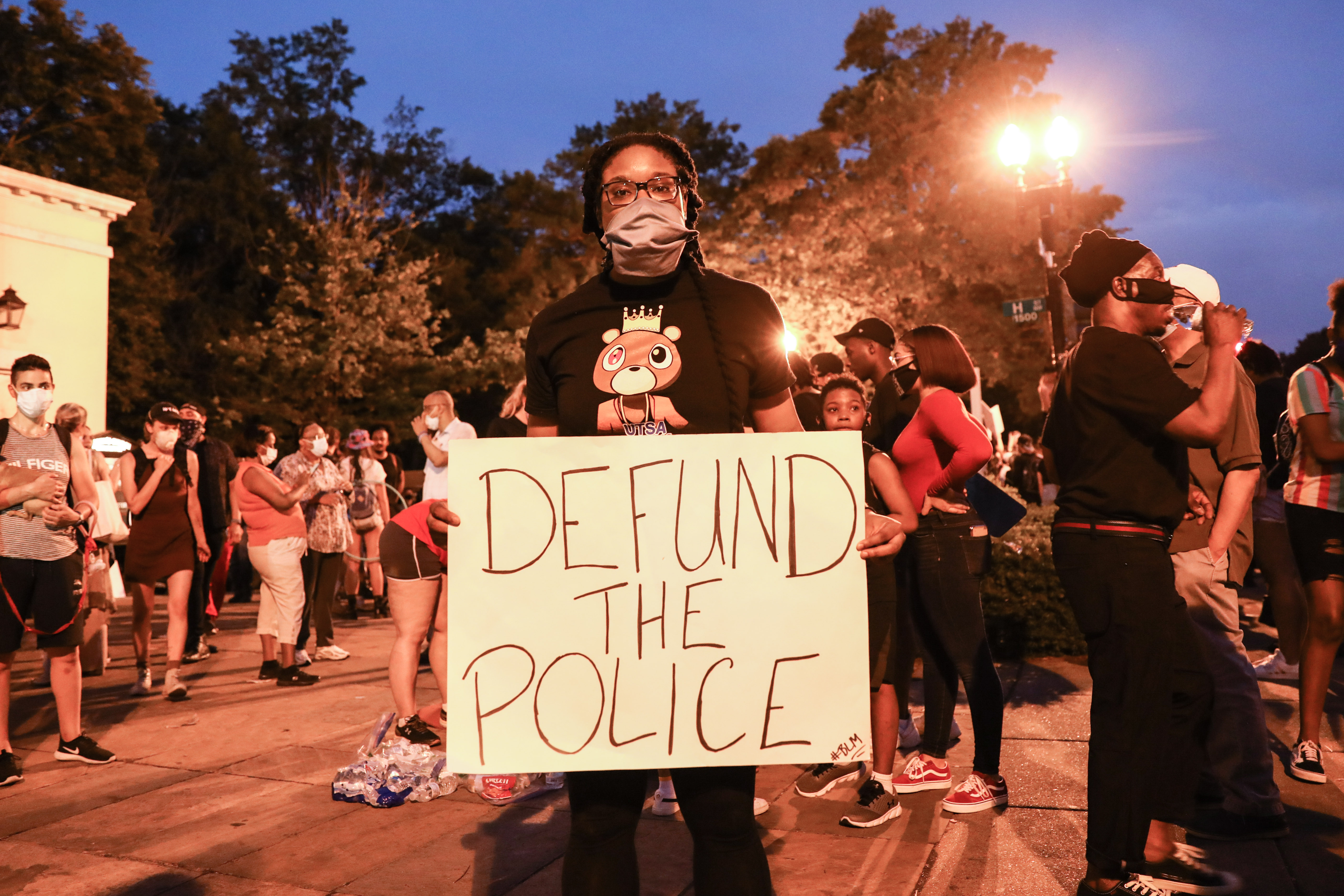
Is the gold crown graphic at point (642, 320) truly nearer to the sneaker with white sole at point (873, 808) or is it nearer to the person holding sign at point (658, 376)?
the person holding sign at point (658, 376)

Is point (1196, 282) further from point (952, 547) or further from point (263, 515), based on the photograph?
point (263, 515)

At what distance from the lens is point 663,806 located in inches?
168

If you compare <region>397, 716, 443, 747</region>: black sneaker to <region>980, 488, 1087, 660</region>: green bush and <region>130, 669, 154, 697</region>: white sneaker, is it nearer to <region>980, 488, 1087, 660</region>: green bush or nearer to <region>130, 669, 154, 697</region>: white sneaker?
<region>130, 669, 154, 697</region>: white sneaker

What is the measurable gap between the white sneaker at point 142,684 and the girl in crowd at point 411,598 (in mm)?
2967

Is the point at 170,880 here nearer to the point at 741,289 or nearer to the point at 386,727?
the point at 386,727

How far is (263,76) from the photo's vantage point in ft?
135

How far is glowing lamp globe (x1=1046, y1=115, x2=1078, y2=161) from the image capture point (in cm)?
1286

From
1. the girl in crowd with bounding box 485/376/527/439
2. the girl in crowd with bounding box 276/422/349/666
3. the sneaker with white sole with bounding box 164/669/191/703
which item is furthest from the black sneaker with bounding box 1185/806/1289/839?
the girl in crowd with bounding box 276/422/349/666

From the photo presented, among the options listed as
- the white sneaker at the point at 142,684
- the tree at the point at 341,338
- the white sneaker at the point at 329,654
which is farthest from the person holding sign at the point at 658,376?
the tree at the point at 341,338

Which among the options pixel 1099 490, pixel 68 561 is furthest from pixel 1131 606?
pixel 68 561

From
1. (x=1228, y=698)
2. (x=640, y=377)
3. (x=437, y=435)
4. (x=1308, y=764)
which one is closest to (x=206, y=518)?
(x=437, y=435)

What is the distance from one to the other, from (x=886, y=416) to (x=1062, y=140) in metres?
10.0

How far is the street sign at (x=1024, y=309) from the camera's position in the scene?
47.4ft

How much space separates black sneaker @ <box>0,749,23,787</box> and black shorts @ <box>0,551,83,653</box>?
1.69 ft
